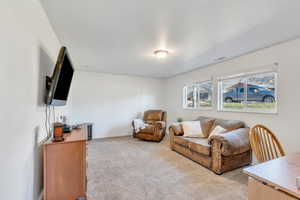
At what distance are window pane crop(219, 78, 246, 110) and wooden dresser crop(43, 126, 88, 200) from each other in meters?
3.30

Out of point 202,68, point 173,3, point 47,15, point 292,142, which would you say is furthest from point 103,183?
point 202,68

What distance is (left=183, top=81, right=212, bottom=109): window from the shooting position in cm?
409

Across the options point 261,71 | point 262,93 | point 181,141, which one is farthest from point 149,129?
point 261,71

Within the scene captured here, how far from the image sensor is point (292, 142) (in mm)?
2357

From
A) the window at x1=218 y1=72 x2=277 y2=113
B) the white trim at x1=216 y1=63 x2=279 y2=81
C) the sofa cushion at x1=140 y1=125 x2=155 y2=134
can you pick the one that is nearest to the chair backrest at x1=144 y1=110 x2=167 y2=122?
the sofa cushion at x1=140 y1=125 x2=155 y2=134

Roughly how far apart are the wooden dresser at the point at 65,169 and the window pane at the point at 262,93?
328 cm

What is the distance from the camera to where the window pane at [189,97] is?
4.72m

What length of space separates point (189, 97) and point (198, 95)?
454 mm

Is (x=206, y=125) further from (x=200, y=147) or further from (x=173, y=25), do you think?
(x=173, y=25)

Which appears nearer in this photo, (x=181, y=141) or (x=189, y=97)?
(x=181, y=141)

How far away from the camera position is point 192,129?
3.50 meters

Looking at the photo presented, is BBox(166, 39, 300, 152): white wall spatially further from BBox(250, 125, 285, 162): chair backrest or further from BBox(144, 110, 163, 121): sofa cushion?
BBox(144, 110, 163, 121): sofa cushion

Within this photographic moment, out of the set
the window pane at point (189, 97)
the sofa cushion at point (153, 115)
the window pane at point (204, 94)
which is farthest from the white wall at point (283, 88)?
the sofa cushion at point (153, 115)

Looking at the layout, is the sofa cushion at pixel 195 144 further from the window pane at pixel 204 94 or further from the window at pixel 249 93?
the window pane at pixel 204 94
